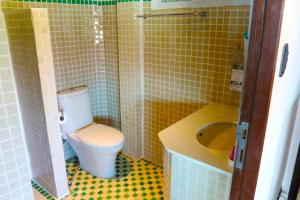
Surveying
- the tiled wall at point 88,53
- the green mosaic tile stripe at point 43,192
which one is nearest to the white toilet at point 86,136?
the tiled wall at point 88,53

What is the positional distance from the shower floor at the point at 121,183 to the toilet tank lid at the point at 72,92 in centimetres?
77

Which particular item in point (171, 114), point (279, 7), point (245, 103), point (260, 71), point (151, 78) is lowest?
point (171, 114)

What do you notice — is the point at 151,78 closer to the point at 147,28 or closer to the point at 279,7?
the point at 147,28

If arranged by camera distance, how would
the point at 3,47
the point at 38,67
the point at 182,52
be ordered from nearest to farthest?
the point at 3,47 < the point at 38,67 < the point at 182,52

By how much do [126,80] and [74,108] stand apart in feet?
1.85

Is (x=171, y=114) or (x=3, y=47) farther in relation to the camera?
(x=171, y=114)

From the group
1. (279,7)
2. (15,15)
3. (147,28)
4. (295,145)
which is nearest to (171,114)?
(147,28)

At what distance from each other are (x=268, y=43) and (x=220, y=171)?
0.64 meters

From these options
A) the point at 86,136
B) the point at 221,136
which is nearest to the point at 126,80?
the point at 86,136

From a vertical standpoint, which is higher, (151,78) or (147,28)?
(147,28)

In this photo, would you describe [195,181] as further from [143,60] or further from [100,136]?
[143,60]

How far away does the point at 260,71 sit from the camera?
2.29ft

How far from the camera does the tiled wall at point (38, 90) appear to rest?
5.40 feet

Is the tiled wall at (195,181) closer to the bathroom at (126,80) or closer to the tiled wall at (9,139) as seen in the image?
the bathroom at (126,80)
